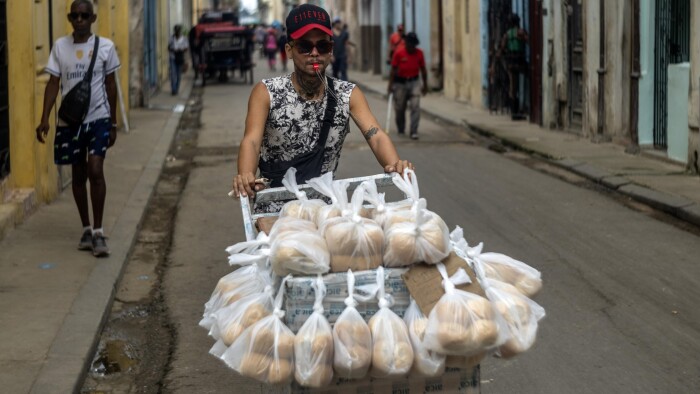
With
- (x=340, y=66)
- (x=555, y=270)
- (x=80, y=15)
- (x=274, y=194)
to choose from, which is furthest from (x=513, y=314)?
(x=340, y=66)

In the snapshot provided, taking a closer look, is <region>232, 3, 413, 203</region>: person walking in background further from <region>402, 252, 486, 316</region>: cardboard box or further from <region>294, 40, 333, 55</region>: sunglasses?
<region>402, 252, 486, 316</region>: cardboard box

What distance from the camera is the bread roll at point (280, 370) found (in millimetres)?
3566

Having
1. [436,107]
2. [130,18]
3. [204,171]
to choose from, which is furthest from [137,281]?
[436,107]

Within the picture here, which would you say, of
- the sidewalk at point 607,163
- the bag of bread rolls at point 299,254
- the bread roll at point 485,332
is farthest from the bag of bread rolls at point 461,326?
the sidewalk at point 607,163

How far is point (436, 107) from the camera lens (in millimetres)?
26750

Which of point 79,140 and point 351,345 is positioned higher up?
point 79,140

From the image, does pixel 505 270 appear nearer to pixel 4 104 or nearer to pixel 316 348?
pixel 316 348

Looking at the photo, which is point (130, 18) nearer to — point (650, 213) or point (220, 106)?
point (220, 106)

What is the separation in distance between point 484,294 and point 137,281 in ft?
18.2

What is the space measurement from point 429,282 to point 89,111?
574 cm

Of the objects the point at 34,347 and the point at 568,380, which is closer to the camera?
the point at 568,380

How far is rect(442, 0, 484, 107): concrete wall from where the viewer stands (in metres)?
26.9

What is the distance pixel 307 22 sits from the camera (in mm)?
4875

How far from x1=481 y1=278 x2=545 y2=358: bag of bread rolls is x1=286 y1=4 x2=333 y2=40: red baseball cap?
1543mm
